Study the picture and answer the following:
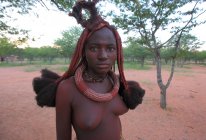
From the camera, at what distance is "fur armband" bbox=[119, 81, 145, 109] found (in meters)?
1.79

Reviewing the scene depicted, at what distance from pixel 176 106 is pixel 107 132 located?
25.5ft

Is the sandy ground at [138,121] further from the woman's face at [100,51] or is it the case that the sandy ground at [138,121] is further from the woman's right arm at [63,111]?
the woman's face at [100,51]

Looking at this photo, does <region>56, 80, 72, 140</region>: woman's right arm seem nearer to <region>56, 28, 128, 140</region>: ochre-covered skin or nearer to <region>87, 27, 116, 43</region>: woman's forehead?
<region>56, 28, 128, 140</region>: ochre-covered skin

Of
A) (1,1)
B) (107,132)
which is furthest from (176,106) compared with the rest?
(107,132)

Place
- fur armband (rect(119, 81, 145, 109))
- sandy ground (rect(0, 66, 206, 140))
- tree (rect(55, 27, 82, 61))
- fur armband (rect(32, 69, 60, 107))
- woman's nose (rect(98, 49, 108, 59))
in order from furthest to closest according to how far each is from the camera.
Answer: tree (rect(55, 27, 82, 61))
sandy ground (rect(0, 66, 206, 140))
fur armband (rect(119, 81, 145, 109))
fur armband (rect(32, 69, 60, 107))
woman's nose (rect(98, 49, 108, 59))

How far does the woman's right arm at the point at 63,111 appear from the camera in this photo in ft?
5.09

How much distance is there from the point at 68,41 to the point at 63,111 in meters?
30.8

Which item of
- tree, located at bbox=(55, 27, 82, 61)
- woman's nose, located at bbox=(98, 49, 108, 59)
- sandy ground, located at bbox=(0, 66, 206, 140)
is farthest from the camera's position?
tree, located at bbox=(55, 27, 82, 61)

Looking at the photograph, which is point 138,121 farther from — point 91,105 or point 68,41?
point 68,41

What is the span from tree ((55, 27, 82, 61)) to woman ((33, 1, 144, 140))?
2812cm

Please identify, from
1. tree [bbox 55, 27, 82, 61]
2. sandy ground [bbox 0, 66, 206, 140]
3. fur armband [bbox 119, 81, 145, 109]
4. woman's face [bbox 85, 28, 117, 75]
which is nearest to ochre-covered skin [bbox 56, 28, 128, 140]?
woman's face [bbox 85, 28, 117, 75]

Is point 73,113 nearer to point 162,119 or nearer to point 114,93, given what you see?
point 114,93

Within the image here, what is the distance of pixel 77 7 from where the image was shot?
163 cm

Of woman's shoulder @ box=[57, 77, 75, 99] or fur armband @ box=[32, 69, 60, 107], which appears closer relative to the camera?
woman's shoulder @ box=[57, 77, 75, 99]
